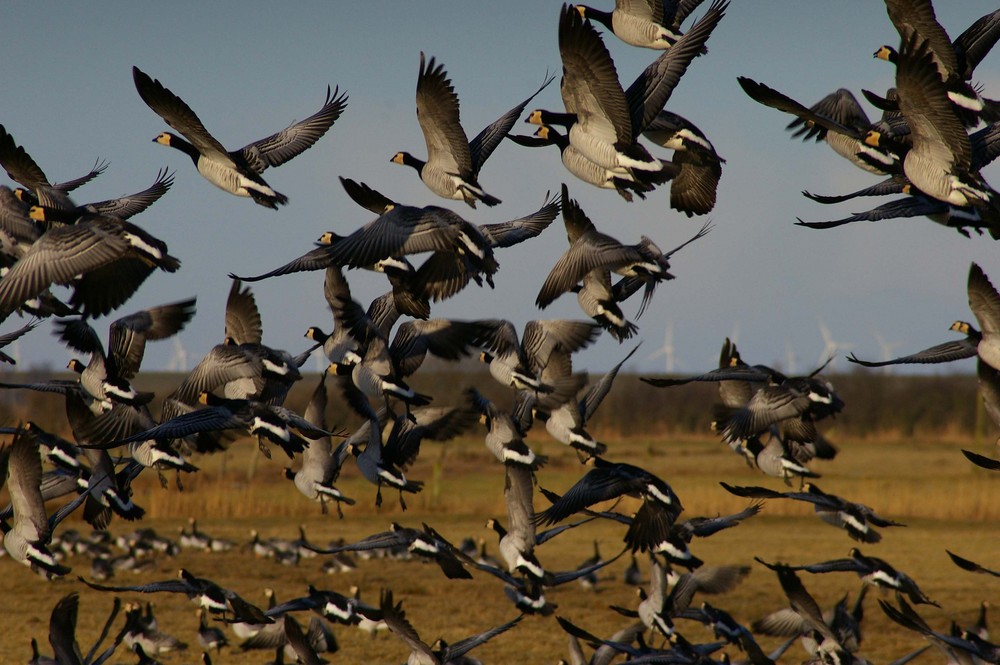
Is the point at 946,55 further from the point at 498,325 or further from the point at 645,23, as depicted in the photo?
the point at 498,325

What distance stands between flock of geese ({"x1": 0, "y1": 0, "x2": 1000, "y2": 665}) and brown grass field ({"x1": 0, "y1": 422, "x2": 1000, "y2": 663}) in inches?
142

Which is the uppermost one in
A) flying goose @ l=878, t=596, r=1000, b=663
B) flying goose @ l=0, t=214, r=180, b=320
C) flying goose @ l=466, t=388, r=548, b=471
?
flying goose @ l=0, t=214, r=180, b=320

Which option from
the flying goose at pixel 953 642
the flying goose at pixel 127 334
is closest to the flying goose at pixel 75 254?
the flying goose at pixel 127 334

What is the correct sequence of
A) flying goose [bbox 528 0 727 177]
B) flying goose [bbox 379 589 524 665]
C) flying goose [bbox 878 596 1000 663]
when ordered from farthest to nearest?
flying goose [bbox 379 589 524 665]
flying goose [bbox 878 596 1000 663]
flying goose [bbox 528 0 727 177]

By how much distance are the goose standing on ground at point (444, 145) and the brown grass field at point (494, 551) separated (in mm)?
7061

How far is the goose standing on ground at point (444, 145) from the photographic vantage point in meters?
11.3

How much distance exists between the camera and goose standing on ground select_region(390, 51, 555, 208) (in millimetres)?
11336

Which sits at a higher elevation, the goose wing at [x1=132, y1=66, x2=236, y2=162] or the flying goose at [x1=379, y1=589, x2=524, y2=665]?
the goose wing at [x1=132, y1=66, x2=236, y2=162]

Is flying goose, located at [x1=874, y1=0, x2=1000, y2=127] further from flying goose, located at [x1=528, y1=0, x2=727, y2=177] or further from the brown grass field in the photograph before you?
the brown grass field

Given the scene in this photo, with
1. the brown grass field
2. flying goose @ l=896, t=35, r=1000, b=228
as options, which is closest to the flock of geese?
flying goose @ l=896, t=35, r=1000, b=228

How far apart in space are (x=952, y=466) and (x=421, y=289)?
51079 mm

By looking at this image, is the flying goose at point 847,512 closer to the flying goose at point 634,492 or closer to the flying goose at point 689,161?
the flying goose at point 634,492

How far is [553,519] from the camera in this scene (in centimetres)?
1084

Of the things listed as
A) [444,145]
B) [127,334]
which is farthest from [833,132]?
[127,334]
